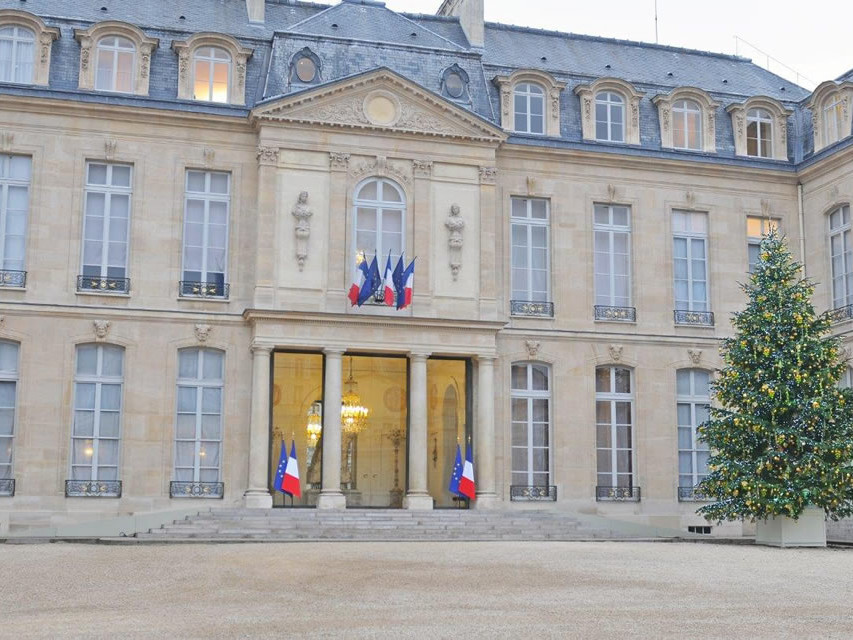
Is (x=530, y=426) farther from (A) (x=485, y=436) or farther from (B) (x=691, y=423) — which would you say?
(B) (x=691, y=423)

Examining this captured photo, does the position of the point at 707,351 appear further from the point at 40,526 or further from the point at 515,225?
the point at 40,526

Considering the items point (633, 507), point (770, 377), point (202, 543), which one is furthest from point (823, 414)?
point (202, 543)

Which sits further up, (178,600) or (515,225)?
(515,225)

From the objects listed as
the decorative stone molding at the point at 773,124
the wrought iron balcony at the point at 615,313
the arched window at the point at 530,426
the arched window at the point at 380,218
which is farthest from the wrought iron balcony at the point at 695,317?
the arched window at the point at 380,218

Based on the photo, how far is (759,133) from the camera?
26359mm

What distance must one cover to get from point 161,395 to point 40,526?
3.04m

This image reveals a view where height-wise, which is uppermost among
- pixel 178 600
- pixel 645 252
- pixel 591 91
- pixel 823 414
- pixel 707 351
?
pixel 591 91

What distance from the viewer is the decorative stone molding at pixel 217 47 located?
2319 cm

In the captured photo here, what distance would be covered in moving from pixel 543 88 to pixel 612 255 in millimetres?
3667

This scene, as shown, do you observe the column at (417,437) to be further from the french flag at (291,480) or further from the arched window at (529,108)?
the arched window at (529,108)

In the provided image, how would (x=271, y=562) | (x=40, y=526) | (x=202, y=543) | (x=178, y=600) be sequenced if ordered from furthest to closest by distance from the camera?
(x=40, y=526)
(x=202, y=543)
(x=271, y=562)
(x=178, y=600)

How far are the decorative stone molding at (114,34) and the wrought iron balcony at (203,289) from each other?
3.63m

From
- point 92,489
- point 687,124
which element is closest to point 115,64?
point 92,489

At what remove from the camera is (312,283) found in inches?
894
